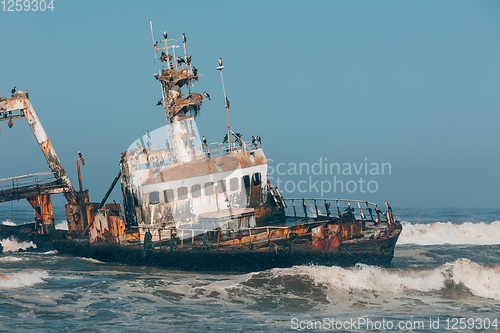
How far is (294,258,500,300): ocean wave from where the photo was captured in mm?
20219

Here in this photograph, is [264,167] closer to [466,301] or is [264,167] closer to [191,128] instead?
[191,128]

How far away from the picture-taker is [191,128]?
26.5 m

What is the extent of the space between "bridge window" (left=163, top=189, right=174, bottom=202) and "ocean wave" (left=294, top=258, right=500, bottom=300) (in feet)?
21.7

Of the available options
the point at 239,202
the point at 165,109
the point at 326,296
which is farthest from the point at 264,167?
the point at 326,296

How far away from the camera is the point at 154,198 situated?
24922mm

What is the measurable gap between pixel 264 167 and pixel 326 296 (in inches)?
311

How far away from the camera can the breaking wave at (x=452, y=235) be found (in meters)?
36.4

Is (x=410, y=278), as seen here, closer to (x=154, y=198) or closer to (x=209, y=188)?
(x=209, y=188)

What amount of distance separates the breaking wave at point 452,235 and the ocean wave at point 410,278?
1490 cm

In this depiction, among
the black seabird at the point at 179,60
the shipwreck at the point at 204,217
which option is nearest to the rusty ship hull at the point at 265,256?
the shipwreck at the point at 204,217

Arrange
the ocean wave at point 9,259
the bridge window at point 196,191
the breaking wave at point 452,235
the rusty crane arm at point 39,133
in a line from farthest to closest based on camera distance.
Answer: the breaking wave at point 452,235, the rusty crane arm at point 39,133, the ocean wave at point 9,259, the bridge window at point 196,191

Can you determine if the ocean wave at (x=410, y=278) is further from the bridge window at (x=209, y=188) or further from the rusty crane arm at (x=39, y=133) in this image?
the rusty crane arm at (x=39, y=133)

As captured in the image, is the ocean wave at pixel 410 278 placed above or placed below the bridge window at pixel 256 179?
below

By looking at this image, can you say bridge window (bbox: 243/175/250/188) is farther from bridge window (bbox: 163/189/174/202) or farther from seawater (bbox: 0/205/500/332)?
seawater (bbox: 0/205/500/332)
